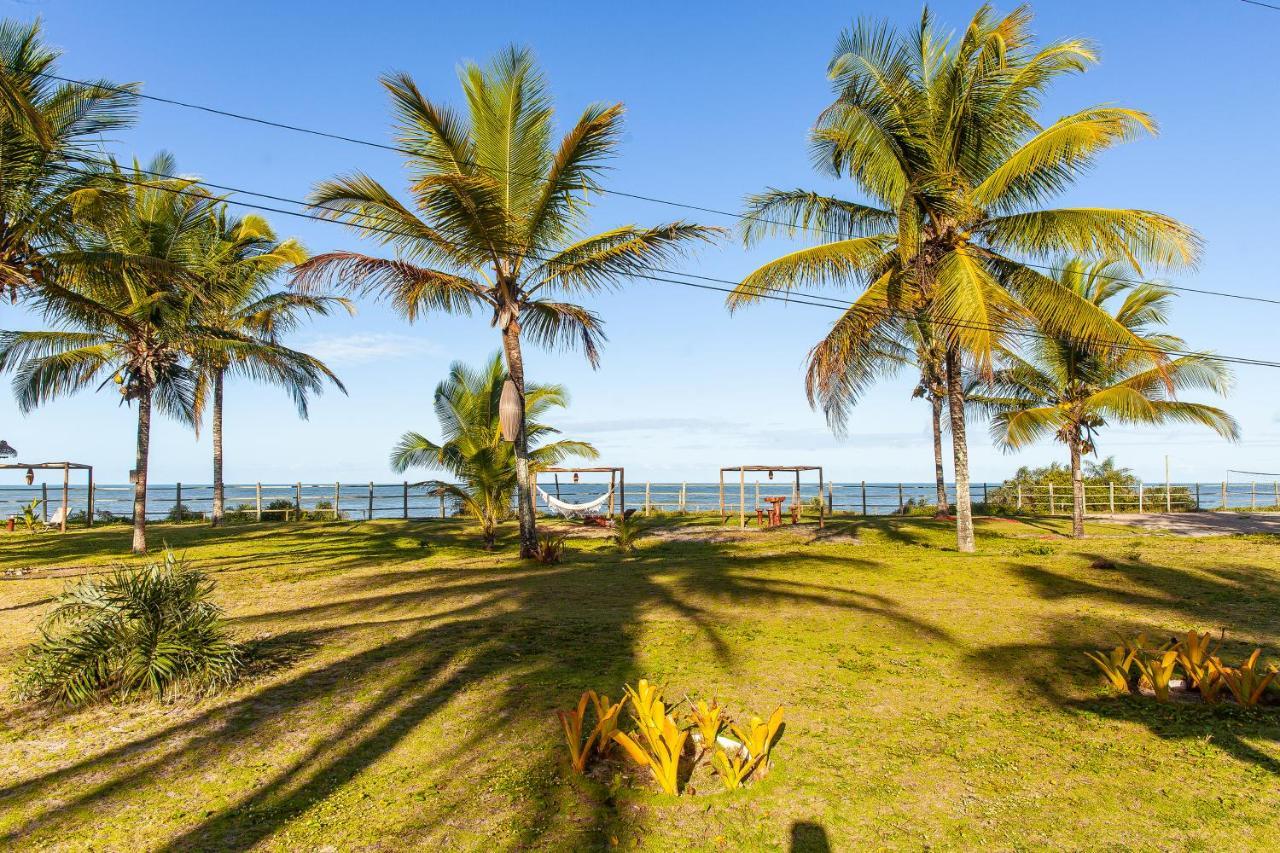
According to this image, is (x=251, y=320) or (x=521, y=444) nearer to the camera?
(x=521, y=444)

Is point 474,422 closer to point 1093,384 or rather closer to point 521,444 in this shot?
point 521,444

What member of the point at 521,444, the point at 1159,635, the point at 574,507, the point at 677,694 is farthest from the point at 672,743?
the point at 574,507

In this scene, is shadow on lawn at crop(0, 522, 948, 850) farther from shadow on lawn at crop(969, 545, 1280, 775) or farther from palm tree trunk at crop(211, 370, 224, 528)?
palm tree trunk at crop(211, 370, 224, 528)

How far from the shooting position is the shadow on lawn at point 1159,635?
5082mm

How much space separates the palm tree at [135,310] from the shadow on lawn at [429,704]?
628 centimetres

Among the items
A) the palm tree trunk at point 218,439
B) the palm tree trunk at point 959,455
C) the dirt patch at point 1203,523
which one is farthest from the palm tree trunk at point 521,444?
the dirt patch at point 1203,523

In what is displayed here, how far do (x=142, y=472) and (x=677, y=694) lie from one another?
42.9 ft

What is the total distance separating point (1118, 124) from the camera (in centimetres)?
1042

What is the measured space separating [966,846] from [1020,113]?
37.7ft

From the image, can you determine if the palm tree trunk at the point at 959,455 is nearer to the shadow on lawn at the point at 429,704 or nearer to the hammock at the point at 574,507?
the shadow on lawn at the point at 429,704

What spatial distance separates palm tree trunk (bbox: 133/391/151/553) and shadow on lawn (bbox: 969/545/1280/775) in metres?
14.1

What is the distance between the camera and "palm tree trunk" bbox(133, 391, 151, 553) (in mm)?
13992

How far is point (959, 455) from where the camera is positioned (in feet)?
42.7

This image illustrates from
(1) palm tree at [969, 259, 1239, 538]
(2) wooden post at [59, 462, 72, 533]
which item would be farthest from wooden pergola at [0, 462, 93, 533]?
(1) palm tree at [969, 259, 1239, 538]
